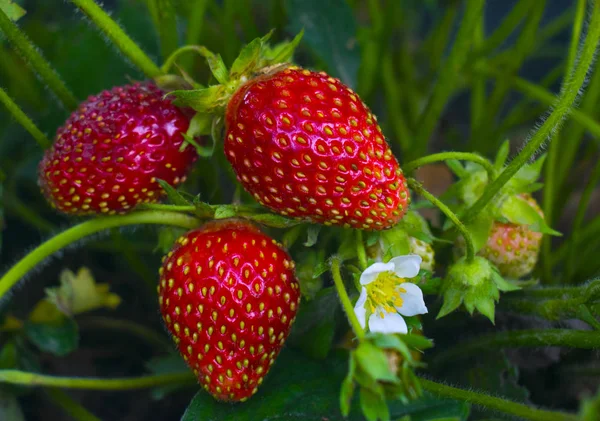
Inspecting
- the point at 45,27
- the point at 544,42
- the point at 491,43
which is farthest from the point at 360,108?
the point at 544,42

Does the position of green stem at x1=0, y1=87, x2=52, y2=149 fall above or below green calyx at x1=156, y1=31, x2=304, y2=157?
above

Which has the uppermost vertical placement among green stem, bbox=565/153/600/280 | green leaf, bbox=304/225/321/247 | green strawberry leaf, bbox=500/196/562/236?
green leaf, bbox=304/225/321/247

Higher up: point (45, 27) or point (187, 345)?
point (45, 27)

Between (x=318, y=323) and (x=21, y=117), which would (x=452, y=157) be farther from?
(x=21, y=117)

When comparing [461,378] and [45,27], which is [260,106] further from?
[45,27]

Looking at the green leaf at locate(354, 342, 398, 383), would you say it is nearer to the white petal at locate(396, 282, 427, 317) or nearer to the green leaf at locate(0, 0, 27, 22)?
the white petal at locate(396, 282, 427, 317)

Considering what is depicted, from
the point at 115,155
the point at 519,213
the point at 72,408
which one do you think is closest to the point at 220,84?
the point at 115,155

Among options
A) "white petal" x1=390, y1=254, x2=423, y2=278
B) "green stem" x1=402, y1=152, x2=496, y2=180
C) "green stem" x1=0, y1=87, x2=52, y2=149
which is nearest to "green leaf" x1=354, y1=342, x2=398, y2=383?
"white petal" x1=390, y1=254, x2=423, y2=278

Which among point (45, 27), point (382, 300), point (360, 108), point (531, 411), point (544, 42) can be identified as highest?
point (45, 27)
